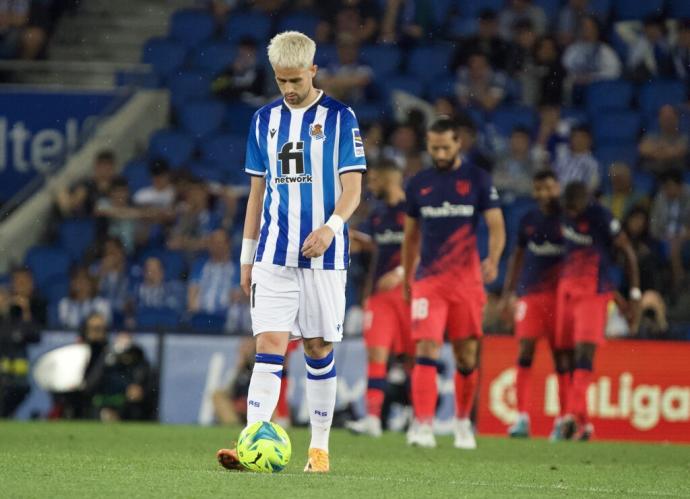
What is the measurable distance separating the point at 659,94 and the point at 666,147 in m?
1.27

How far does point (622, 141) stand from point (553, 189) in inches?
208

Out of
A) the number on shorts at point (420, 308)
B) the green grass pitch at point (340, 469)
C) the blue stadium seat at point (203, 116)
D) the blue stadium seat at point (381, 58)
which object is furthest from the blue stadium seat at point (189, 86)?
the number on shorts at point (420, 308)

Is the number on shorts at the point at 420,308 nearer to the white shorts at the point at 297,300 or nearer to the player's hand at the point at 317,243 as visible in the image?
the white shorts at the point at 297,300

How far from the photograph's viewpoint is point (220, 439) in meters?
11.6

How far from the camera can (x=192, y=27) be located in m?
19.8

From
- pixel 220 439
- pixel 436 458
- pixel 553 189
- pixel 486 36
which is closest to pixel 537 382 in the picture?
pixel 553 189

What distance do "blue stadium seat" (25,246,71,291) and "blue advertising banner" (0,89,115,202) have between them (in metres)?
1.94

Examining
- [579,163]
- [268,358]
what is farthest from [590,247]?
[268,358]

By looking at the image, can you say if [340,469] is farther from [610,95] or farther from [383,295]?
[610,95]

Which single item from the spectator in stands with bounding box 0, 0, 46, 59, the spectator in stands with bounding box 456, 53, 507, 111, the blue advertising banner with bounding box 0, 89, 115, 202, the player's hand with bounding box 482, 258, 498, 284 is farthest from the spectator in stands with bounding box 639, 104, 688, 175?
the spectator in stands with bounding box 0, 0, 46, 59

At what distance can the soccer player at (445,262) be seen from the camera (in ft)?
35.9

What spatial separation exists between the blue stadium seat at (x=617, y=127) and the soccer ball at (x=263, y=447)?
11175mm

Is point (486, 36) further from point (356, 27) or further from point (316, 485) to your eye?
point (316, 485)

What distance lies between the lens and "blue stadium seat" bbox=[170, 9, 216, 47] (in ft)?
64.8
